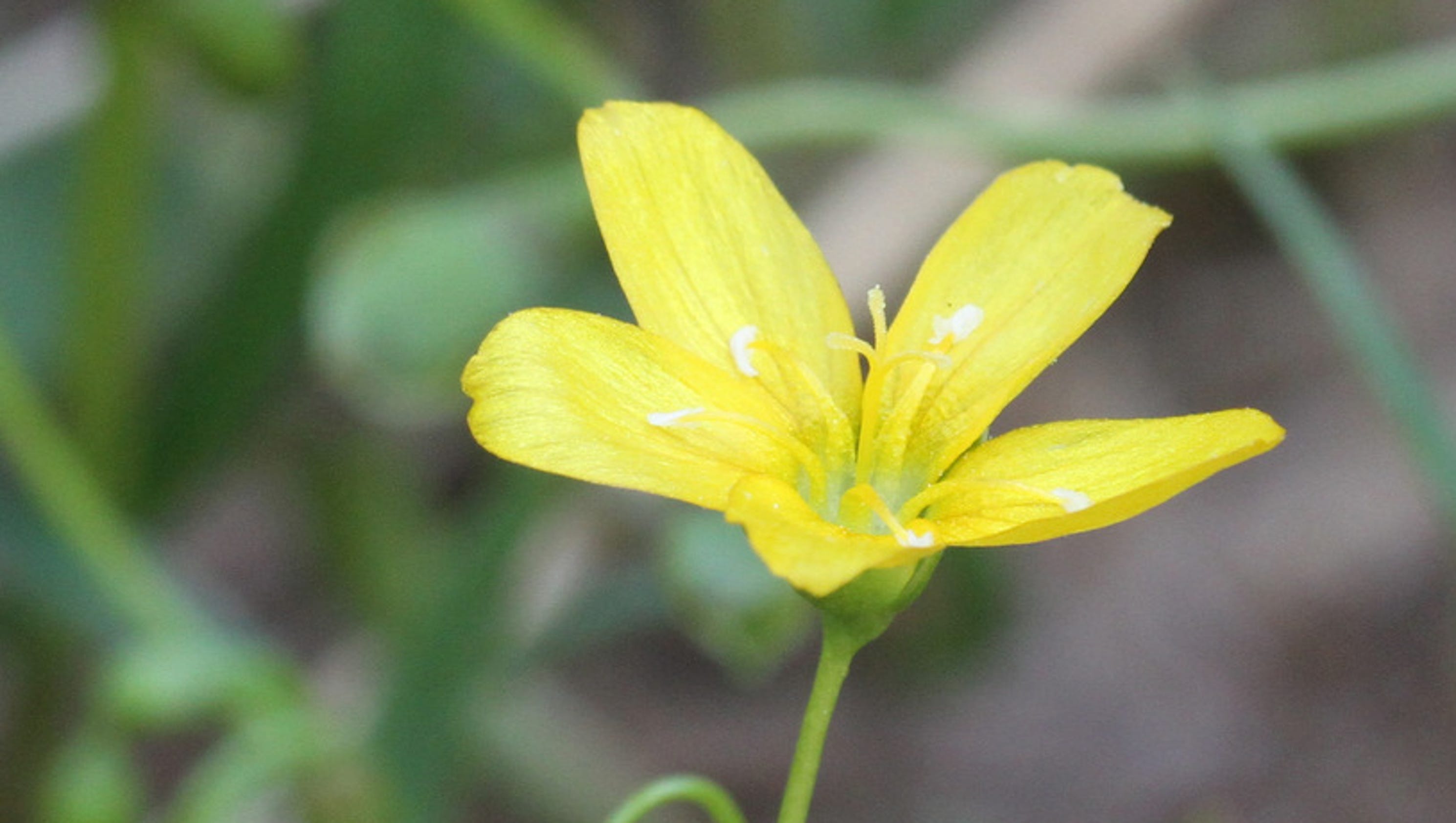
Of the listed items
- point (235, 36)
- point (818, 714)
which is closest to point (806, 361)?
point (818, 714)

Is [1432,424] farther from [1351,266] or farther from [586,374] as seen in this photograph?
[586,374]

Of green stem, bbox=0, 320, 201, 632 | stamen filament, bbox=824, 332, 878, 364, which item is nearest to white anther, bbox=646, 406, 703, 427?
stamen filament, bbox=824, 332, 878, 364

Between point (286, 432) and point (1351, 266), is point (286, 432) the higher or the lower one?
the lower one

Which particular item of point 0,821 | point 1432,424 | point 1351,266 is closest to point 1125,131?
point 1351,266

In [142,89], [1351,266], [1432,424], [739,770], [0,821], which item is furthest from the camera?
[739,770]

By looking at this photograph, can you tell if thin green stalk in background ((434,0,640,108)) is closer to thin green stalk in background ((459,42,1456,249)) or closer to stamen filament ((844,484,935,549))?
thin green stalk in background ((459,42,1456,249))

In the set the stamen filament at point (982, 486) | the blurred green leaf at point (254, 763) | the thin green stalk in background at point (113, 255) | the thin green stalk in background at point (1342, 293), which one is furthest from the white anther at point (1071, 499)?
the thin green stalk in background at point (113, 255)
